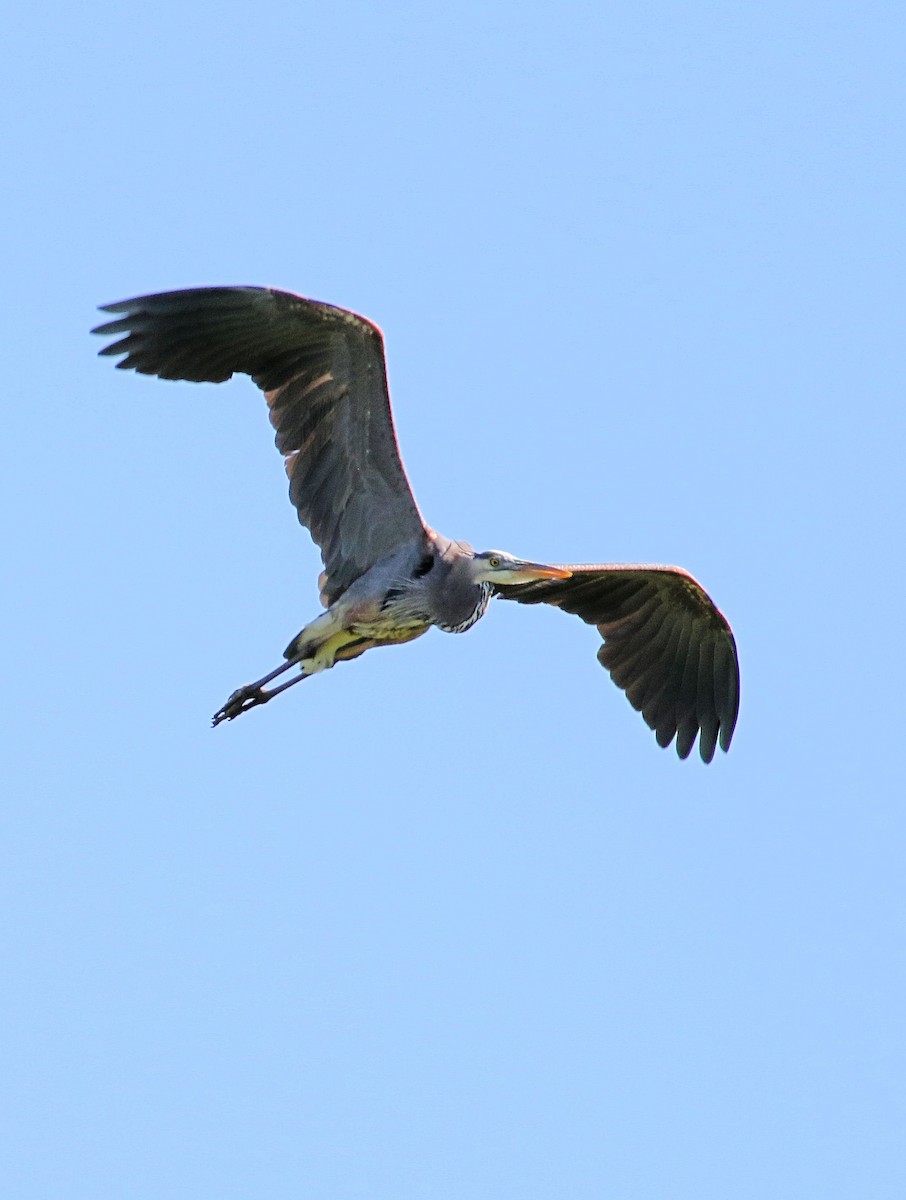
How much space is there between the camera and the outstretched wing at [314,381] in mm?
10625

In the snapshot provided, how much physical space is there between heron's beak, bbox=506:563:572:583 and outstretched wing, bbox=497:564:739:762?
1345 mm

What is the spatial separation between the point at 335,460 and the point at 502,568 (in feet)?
4.11

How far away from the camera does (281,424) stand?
36.7ft

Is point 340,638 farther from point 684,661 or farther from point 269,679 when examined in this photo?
point 684,661

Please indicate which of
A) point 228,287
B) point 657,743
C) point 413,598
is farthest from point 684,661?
point 228,287

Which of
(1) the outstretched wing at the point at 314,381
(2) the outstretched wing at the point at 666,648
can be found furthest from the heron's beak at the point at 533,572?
(2) the outstretched wing at the point at 666,648

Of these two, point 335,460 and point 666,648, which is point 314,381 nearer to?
point 335,460

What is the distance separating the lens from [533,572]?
464 inches

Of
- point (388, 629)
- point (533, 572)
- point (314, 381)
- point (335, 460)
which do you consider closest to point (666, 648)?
point (533, 572)

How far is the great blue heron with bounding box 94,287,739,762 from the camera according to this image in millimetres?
10672

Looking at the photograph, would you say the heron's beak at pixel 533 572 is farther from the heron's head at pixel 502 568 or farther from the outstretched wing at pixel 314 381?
the outstretched wing at pixel 314 381

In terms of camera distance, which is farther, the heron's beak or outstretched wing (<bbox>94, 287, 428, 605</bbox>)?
the heron's beak

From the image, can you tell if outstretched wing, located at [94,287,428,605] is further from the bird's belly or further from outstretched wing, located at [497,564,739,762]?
outstretched wing, located at [497,564,739,762]

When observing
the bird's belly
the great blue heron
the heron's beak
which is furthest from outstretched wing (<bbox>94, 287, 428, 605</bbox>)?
the heron's beak
